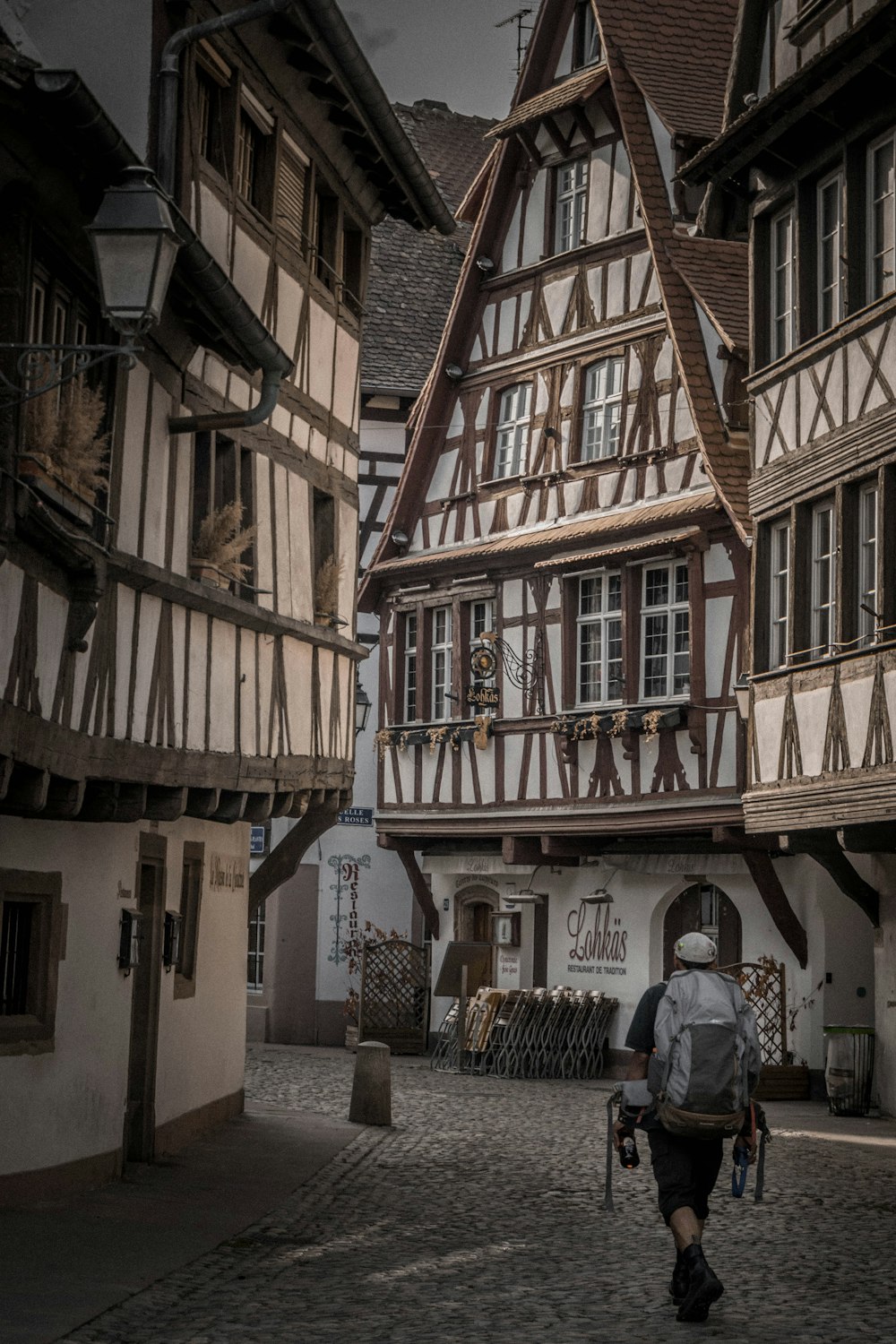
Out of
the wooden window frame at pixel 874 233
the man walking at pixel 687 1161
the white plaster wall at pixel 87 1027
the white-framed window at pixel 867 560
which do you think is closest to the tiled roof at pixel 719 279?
the wooden window frame at pixel 874 233

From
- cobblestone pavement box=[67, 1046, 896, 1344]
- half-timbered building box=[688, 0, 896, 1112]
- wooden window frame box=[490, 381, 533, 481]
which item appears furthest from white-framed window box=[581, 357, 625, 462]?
cobblestone pavement box=[67, 1046, 896, 1344]

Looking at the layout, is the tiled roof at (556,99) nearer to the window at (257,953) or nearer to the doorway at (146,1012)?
the window at (257,953)

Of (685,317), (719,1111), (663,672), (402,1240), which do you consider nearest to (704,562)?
(663,672)

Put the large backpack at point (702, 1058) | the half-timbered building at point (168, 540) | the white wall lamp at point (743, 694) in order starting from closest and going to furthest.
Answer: the large backpack at point (702, 1058) → the half-timbered building at point (168, 540) → the white wall lamp at point (743, 694)

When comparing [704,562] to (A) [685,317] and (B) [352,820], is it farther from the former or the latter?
(B) [352,820]

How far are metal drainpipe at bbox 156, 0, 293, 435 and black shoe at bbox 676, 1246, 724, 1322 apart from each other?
22.6 ft

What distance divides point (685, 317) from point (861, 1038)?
840 centimetres

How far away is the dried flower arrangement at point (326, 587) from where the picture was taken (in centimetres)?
1752

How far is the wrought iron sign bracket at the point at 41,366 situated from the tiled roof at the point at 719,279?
12.5 metres

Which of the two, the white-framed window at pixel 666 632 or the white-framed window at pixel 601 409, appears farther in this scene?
the white-framed window at pixel 601 409

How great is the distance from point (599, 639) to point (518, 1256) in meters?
14.8

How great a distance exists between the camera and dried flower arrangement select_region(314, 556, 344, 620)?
17.5 metres

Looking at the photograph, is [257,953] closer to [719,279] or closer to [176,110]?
[719,279]

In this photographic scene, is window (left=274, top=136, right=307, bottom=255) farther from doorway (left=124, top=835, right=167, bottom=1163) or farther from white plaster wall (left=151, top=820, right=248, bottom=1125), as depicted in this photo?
doorway (left=124, top=835, right=167, bottom=1163)
